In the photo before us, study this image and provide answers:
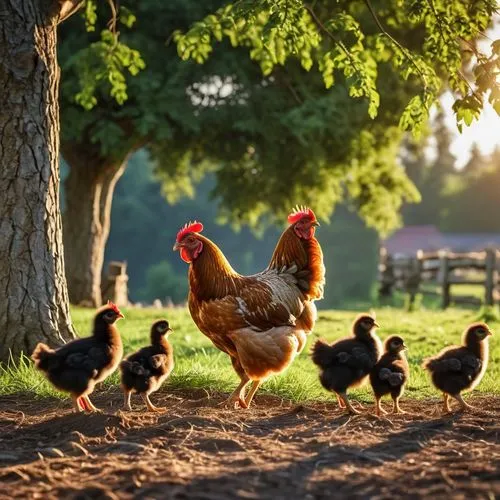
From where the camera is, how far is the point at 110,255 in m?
59.6

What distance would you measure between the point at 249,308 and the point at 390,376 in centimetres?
140

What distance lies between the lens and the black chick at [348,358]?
23.1 ft

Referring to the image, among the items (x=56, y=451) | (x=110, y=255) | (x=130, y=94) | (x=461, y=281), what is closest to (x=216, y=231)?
(x=110, y=255)

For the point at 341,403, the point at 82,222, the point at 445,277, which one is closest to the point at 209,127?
the point at 82,222

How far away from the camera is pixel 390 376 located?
7051 millimetres

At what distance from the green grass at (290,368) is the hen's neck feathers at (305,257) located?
1139 millimetres

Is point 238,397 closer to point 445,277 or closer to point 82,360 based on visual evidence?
point 82,360

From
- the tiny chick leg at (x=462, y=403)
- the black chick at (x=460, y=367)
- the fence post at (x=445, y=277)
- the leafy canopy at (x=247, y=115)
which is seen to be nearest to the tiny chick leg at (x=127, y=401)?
the black chick at (x=460, y=367)

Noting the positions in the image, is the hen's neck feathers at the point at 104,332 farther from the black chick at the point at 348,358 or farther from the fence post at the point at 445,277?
the fence post at the point at 445,277

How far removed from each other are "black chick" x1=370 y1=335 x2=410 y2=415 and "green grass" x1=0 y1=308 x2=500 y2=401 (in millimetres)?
1092

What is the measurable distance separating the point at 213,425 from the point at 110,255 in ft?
178

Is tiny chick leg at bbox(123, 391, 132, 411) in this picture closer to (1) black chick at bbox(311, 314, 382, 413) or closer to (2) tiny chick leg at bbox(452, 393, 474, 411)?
(1) black chick at bbox(311, 314, 382, 413)

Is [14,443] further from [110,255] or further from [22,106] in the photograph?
[110,255]

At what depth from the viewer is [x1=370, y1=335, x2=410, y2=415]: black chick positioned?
23.2 ft
